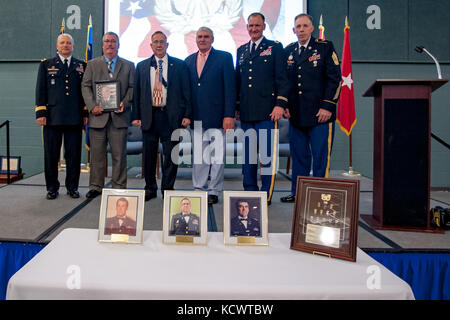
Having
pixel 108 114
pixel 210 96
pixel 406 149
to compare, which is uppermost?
pixel 210 96

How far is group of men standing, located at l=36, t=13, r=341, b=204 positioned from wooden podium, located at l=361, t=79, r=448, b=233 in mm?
600

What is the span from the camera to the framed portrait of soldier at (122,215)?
3.53ft

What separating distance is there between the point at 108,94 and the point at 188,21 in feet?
8.79

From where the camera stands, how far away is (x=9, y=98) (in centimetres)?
489

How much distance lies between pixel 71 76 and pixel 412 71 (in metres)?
4.72

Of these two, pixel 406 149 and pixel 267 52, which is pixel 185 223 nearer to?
pixel 406 149

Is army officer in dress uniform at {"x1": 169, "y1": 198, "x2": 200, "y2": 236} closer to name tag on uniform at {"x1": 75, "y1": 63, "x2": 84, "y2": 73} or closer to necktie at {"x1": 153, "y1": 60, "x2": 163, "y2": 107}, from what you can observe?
necktie at {"x1": 153, "y1": 60, "x2": 163, "y2": 107}

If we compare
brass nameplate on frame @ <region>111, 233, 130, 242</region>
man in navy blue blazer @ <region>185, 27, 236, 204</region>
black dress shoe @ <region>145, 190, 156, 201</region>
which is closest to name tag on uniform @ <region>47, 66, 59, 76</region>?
man in navy blue blazer @ <region>185, 27, 236, 204</region>

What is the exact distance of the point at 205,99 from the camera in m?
2.27

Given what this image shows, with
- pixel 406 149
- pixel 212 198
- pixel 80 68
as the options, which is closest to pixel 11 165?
pixel 80 68

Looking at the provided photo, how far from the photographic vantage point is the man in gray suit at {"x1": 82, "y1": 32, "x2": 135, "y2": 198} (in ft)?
8.04

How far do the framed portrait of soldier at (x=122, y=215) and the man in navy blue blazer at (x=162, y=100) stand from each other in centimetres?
125

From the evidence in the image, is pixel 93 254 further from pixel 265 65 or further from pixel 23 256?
pixel 265 65
